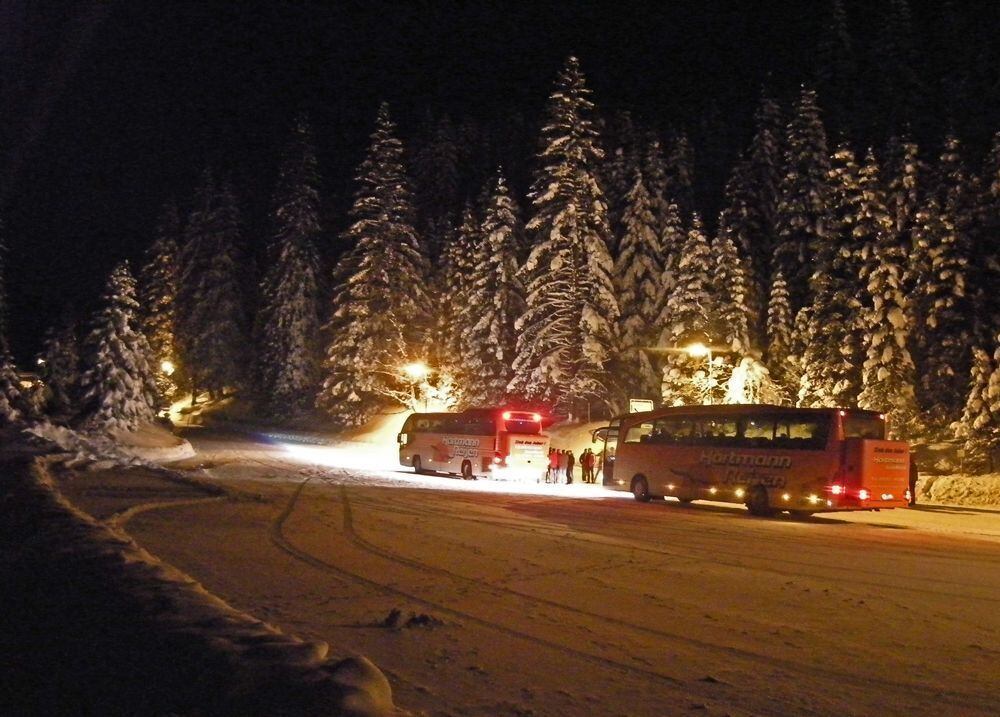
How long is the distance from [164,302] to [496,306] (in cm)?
4179

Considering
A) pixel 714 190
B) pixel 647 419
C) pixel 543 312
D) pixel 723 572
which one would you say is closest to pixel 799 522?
pixel 647 419

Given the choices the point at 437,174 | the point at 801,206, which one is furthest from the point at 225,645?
the point at 437,174

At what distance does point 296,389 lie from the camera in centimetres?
7194

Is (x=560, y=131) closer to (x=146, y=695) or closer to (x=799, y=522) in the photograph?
(x=799, y=522)

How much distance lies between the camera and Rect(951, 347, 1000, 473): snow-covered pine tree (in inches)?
1299

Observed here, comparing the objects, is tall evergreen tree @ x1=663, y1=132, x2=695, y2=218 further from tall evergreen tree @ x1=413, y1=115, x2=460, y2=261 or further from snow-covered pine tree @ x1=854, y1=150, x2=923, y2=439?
snow-covered pine tree @ x1=854, y1=150, x2=923, y2=439

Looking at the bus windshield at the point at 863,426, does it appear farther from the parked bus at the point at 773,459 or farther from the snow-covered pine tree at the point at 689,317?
the snow-covered pine tree at the point at 689,317

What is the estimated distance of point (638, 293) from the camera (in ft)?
179

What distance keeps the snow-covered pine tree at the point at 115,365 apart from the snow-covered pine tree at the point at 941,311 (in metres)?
36.7

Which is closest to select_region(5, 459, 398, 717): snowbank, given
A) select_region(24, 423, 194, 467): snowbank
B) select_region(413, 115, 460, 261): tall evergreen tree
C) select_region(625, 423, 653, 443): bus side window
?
select_region(24, 423, 194, 467): snowbank

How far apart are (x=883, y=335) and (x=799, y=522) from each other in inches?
716

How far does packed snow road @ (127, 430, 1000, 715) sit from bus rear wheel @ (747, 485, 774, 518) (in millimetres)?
3259

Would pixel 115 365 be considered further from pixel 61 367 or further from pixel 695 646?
pixel 695 646

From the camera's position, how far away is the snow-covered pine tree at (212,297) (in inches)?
3145
